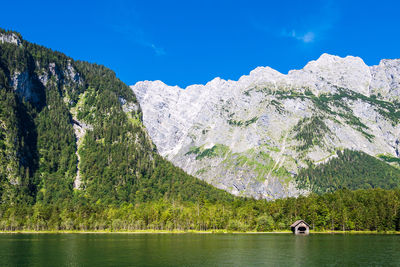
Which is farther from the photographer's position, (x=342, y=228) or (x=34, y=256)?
(x=342, y=228)

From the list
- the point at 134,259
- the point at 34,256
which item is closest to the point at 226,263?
the point at 134,259

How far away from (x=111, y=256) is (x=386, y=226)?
6032 inches

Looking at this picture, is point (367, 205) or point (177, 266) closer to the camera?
point (177, 266)

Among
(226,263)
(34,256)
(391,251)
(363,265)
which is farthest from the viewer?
(391,251)

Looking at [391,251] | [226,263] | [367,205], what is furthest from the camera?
[367,205]

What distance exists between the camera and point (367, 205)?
641 ft

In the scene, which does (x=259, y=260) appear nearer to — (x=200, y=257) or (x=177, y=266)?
(x=200, y=257)

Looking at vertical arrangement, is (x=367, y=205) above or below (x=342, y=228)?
above

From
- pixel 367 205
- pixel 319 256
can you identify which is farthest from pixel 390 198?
pixel 319 256

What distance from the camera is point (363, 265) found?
69000 millimetres

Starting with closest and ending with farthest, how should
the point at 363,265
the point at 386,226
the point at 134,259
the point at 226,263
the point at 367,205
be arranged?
the point at 363,265, the point at 226,263, the point at 134,259, the point at 386,226, the point at 367,205

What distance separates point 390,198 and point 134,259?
162m

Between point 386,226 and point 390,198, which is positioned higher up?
point 390,198

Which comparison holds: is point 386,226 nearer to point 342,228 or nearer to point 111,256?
point 342,228
